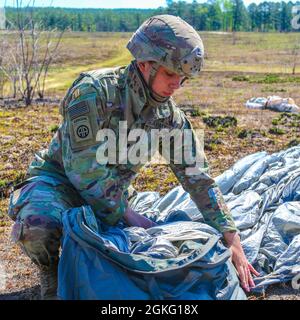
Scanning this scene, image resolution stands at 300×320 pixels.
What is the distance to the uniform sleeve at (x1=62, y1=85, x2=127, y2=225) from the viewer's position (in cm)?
253

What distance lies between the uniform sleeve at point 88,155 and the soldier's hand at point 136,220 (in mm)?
167

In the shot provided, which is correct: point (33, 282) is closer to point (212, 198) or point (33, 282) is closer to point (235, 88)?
point (212, 198)

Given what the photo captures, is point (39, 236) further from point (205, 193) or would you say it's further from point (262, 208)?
point (262, 208)

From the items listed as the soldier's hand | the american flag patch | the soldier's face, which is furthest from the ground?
the soldier's face

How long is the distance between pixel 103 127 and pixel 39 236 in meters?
0.58

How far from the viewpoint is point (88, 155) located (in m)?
2.53

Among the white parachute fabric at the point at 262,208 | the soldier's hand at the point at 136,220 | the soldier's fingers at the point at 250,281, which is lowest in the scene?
the soldier's fingers at the point at 250,281

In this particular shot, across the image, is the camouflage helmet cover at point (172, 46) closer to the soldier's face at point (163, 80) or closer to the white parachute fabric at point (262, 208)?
the soldier's face at point (163, 80)

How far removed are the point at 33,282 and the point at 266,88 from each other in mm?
10290

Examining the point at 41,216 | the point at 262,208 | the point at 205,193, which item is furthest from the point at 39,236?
the point at 262,208

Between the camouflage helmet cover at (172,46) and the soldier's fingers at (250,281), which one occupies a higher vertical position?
the camouflage helmet cover at (172,46)

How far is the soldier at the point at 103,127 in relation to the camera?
8.24 feet
